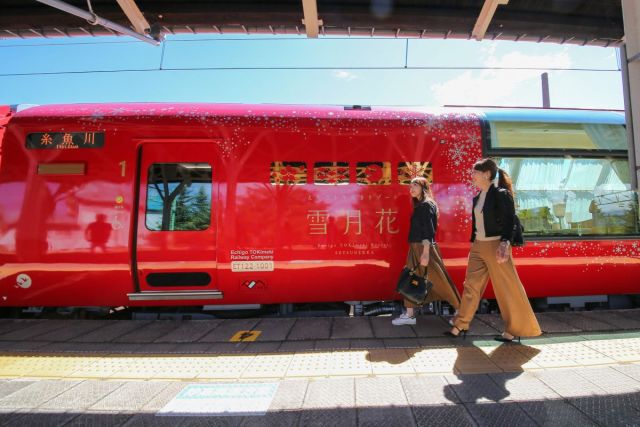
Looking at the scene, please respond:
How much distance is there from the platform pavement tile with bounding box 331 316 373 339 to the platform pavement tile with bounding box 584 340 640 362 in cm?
206

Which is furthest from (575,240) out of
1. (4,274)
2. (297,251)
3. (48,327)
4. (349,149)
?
(4,274)

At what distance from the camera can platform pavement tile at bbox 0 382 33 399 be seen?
2535 millimetres

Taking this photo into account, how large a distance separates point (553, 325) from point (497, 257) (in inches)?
56.8

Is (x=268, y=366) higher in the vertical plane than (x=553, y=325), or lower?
lower

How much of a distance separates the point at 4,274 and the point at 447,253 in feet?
16.7

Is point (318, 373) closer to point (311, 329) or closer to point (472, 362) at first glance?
point (311, 329)

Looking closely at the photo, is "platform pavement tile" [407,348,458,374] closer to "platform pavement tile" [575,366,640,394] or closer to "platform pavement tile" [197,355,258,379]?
"platform pavement tile" [575,366,640,394]

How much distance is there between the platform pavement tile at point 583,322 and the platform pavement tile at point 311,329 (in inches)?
106

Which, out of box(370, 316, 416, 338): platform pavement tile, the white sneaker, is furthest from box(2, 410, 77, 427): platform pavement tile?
the white sneaker

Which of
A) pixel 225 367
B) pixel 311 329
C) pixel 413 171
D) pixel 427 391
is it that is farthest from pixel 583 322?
pixel 225 367

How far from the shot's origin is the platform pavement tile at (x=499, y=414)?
2076 millimetres

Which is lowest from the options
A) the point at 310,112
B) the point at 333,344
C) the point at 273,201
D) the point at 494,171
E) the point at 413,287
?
the point at 333,344

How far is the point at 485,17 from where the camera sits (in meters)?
4.09

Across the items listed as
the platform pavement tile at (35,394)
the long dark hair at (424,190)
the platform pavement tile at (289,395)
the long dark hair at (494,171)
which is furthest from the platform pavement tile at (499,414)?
the platform pavement tile at (35,394)
